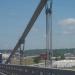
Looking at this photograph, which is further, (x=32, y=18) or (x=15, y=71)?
(x=32, y=18)

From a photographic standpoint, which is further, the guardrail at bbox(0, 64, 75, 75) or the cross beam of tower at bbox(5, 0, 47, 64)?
the cross beam of tower at bbox(5, 0, 47, 64)

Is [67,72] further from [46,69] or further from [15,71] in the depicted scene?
[15,71]

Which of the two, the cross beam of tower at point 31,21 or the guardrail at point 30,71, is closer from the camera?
the guardrail at point 30,71

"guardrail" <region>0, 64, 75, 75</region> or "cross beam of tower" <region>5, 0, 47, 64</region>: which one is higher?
"cross beam of tower" <region>5, 0, 47, 64</region>

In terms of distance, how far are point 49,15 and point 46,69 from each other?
8226 mm

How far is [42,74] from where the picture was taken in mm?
19125

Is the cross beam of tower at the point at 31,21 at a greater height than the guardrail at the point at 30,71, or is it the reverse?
the cross beam of tower at the point at 31,21

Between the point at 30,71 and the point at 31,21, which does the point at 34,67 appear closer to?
the point at 30,71

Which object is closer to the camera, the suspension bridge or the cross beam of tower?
the suspension bridge

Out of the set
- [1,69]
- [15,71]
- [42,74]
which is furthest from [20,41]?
[42,74]

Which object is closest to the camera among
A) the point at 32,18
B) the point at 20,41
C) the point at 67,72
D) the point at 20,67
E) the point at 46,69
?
the point at 67,72

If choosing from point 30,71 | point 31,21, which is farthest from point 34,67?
A: point 31,21

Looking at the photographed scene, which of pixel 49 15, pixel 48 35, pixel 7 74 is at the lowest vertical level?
pixel 7 74

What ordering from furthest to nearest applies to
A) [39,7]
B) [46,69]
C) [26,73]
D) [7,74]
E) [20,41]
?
[20,41] < [39,7] < [7,74] < [26,73] < [46,69]
